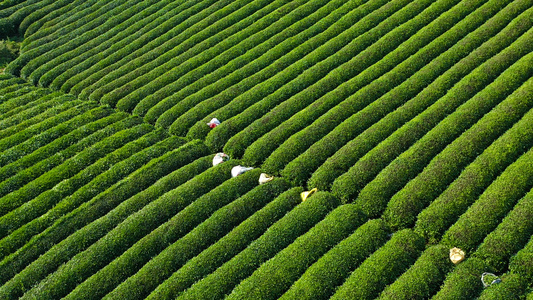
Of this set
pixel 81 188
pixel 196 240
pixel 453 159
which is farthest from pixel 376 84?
pixel 81 188

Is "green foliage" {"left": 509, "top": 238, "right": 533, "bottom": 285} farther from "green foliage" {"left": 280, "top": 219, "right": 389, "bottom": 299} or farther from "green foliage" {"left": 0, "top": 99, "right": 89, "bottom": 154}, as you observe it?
"green foliage" {"left": 0, "top": 99, "right": 89, "bottom": 154}

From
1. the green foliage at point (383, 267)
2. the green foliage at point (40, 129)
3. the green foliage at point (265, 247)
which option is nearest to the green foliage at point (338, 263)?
the green foliage at point (383, 267)

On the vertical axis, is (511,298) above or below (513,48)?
below

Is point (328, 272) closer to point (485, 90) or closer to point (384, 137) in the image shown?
point (384, 137)

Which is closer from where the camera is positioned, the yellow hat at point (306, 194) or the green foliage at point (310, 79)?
the yellow hat at point (306, 194)

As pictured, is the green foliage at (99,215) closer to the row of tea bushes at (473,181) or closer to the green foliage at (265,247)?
the green foliage at (265,247)

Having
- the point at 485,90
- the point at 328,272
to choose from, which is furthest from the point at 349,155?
the point at 485,90
